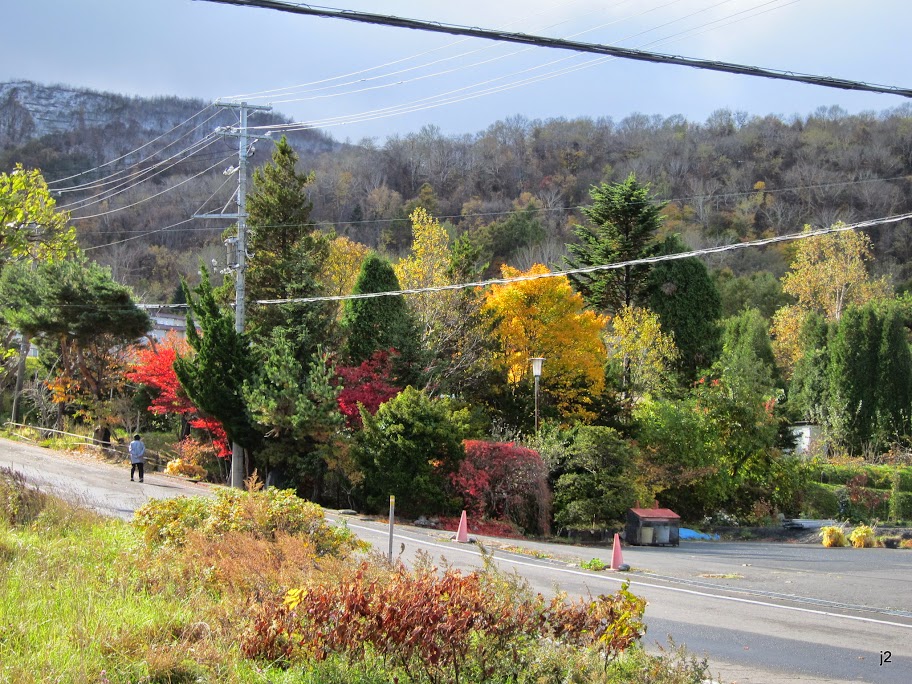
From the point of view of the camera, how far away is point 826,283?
60.1m

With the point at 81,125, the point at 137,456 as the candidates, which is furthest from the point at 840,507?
the point at 81,125

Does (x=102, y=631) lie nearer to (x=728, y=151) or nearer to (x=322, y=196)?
(x=322, y=196)

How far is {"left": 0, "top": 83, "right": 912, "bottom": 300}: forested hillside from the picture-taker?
272ft

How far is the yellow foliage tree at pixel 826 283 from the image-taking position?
59438mm

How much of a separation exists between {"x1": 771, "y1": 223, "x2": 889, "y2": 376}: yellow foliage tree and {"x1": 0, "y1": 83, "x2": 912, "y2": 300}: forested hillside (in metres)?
17.5

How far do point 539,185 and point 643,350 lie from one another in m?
64.4

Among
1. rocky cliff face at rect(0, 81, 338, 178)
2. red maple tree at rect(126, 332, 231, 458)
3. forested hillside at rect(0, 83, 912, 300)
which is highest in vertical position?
rocky cliff face at rect(0, 81, 338, 178)

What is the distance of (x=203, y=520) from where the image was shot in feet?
38.3

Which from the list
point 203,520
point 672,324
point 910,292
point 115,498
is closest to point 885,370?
point 672,324

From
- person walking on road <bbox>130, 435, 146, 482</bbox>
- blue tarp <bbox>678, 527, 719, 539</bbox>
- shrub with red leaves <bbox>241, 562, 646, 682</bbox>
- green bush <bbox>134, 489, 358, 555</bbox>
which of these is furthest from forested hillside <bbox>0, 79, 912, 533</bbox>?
shrub with red leaves <bbox>241, 562, 646, 682</bbox>

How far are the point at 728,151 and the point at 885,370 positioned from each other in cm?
5785

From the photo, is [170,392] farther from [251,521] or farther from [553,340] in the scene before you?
[251,521]

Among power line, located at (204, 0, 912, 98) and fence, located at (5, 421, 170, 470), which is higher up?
power line, located at (204, 0, 912, 98)

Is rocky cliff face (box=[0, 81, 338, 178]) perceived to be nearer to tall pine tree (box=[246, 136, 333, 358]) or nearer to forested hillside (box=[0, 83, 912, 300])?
forested hillside (box=[0, 83, 912, 300])
